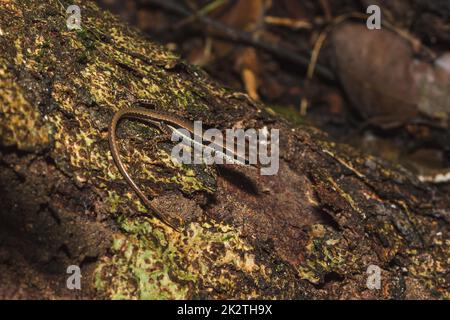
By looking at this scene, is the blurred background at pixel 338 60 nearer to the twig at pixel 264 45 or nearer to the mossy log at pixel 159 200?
the twig at pixel 264 45

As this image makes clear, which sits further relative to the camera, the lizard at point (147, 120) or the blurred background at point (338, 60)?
the blurred background at point (338, 60)

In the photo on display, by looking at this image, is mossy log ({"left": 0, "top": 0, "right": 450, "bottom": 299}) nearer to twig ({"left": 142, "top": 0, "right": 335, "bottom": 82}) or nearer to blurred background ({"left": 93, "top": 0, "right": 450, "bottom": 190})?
blurred background ({"left": 93, "top": 0, "right": 450, "bottom": 190})

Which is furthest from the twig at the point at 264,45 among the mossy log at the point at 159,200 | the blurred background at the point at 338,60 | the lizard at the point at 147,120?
the lizard at the point at 147,120

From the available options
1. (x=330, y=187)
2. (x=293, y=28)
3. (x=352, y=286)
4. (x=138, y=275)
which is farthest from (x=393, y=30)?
(x=138, y=275)

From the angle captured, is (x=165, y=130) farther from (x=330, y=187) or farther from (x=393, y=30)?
(x=393, y=30)

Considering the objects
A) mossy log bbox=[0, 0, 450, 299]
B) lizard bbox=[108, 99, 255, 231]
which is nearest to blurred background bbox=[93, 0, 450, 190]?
mossy log bbox=[0, 0, 450, 299]
